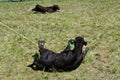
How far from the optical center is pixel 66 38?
1110 centimetres

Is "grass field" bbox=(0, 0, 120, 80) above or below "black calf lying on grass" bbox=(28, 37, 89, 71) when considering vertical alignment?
below

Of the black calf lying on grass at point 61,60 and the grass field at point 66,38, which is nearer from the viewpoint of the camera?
the black calf lying on grass at point 61,60

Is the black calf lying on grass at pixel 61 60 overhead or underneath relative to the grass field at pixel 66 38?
overhead

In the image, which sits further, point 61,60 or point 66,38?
point 66,38

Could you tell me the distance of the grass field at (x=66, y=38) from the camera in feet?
26.8

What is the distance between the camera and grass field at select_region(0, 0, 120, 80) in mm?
8156

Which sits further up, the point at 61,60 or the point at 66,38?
Answer: the point at 61,60

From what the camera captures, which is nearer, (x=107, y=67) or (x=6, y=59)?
(x=107, y=67)

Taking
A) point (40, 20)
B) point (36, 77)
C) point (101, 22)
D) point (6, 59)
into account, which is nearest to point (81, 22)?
point (101, 22)

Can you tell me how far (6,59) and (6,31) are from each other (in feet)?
10.3

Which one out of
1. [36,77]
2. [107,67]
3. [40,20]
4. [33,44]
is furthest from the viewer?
[40,20]

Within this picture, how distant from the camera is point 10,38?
37.0ft

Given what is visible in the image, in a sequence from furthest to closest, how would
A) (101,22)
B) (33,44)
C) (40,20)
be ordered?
(40,20), (101,22), (33,44)

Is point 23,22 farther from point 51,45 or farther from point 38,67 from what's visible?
point 38,67
